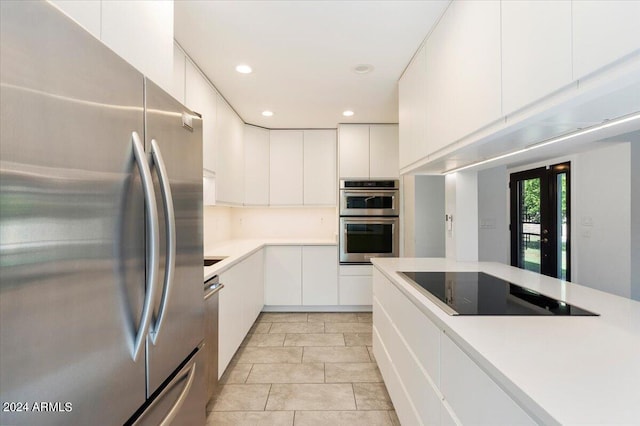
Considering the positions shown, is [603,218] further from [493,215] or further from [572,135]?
[572,135]

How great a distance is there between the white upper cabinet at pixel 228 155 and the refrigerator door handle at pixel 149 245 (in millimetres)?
2154

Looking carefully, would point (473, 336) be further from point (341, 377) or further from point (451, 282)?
point (341, 377)

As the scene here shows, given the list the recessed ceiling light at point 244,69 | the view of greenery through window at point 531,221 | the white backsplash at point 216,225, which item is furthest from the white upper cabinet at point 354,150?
the view of greenery through window at point 531,221

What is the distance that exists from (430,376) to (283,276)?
287 cm

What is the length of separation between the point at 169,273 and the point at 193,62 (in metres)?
2.00

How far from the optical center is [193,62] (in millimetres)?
2352

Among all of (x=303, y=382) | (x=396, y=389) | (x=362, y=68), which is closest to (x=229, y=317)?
(x=303, y=382)

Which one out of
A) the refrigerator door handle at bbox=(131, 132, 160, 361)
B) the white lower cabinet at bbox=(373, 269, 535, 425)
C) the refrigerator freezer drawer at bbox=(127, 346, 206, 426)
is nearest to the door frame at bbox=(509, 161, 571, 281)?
the white lower cabinet at bbox=(373, 269, 535, 425)

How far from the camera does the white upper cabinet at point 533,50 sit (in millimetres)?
909

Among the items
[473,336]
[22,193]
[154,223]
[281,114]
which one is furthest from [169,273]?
[281,114]

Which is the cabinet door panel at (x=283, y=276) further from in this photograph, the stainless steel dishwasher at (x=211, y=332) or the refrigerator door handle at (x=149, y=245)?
the refrigerator door handle at (x=149, y=245)

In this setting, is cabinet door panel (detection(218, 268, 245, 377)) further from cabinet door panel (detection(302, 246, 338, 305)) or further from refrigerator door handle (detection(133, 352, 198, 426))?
cabinet door panel (detection(302, 246, 338, 305))

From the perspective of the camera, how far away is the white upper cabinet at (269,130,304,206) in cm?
423

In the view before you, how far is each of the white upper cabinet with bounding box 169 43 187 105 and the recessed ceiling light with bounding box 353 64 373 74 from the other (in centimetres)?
126
